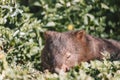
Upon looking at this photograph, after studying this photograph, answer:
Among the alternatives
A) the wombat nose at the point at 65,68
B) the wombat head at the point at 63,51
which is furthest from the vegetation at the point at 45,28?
the wombat nose at the point at 65,68

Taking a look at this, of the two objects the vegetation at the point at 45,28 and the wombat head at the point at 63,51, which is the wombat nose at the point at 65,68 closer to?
the wombat head at the point at 63,51

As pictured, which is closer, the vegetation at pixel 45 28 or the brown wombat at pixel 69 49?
the vegetation at pixel 45 28

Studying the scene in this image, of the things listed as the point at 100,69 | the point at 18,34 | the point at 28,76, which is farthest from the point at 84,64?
the point at 18,34

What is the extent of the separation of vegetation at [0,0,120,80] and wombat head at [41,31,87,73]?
27 cm

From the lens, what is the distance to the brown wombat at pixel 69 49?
7852 mm

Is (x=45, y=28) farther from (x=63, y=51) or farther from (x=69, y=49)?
(x=63, y=51)

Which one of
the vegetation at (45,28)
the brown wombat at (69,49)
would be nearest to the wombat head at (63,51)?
the brown wombat at (69,49)

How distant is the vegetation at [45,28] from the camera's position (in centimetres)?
638

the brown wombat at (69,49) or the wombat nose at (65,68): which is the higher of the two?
the brown wombat at (69,49)

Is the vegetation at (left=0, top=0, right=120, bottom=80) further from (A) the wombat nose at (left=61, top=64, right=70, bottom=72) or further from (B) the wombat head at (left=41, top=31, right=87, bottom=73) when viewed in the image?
(A) the wombat nose at (left=61, top=64, right=70, bottom=72)

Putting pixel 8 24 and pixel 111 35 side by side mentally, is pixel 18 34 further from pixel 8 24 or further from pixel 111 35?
pixel 111 35

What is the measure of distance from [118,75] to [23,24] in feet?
10.8

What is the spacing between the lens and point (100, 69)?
6383mm

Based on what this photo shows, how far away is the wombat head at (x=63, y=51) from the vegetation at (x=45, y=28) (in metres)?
0.27
